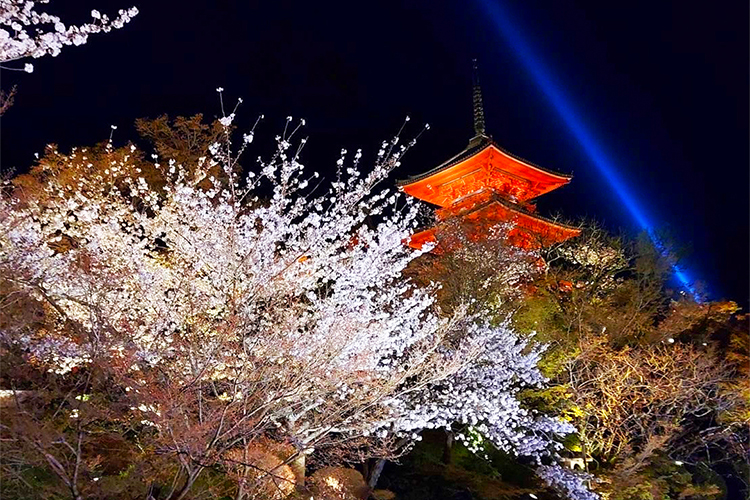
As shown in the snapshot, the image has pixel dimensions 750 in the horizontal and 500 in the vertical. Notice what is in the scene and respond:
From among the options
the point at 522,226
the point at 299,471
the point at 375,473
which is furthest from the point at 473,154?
the point at 299,471

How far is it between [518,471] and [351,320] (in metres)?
6.43

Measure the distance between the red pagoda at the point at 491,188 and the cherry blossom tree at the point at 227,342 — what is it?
25.7 ft

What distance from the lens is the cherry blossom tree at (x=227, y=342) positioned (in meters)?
5.62

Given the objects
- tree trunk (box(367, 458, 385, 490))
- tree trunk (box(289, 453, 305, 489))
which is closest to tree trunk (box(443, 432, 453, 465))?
tree trunk (box(367, 458, 385, 490))

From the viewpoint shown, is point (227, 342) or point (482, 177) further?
point (482, 177)

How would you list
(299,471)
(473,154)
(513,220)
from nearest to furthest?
(299,471)
(513,220)
(473,154)

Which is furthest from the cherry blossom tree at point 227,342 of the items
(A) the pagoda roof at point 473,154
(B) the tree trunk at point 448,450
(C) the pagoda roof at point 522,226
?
(A) the pagoda roof at point 473,154

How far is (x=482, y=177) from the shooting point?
19688mm

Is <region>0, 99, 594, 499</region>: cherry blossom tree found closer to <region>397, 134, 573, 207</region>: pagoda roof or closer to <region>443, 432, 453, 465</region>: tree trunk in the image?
<region>443, 432, 453, 465</region>: tree trunk

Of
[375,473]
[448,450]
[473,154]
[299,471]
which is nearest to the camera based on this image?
[299,471]

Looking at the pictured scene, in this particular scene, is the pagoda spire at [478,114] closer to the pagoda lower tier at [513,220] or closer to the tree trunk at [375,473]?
the pagoda lower tier at [513,220]

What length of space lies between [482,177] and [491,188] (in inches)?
20.3

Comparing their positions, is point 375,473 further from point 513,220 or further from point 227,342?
point 513,220

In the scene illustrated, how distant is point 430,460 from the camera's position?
1066 centimetres
